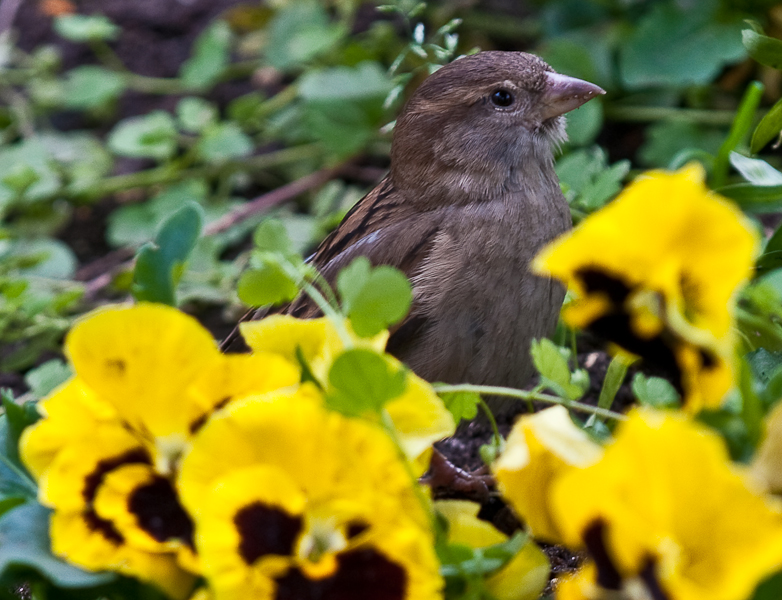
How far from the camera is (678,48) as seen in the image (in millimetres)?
3049

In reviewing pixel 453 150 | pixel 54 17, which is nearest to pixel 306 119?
pixel 453 150

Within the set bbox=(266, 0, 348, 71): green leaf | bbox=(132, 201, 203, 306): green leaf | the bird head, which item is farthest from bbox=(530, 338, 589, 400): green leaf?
bbox=(266, 0, 348, 71): green leaf

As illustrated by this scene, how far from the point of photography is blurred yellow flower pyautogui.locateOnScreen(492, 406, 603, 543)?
0.77 metres

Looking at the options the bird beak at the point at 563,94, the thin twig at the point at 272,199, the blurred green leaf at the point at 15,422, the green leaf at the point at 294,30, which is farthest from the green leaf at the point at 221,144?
the blurred green leaf at the point at 15,422

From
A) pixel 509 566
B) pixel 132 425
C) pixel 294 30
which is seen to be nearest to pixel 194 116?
pixel 294 30

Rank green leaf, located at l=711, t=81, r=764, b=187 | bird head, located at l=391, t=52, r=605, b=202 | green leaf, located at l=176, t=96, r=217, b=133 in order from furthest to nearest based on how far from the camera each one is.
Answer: green leaf, located at l=176, t=96, r=217, b=133 → bird head, located at l=391, t=52, r=605, b=202 → green leaf, located at l=711, t=81, r=764, b=187

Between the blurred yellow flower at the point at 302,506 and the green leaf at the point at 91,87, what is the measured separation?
3020 mm

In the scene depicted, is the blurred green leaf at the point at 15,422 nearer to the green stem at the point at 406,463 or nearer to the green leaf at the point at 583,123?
the green stem at the point at 406,463

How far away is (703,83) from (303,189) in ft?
4.43

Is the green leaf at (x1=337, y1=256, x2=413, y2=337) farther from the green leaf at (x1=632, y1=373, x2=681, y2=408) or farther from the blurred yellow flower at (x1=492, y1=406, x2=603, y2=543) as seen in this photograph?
the green leaf at (x1=632, y1=373, x2=681, y2=408)

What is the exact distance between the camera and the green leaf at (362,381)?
79 centimetres

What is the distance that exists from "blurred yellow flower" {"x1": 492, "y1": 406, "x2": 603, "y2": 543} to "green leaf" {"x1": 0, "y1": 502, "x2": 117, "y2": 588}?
36 cm

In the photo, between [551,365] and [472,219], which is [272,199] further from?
[551,365]

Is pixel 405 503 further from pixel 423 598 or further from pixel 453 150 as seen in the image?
pixel 453 150
